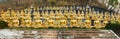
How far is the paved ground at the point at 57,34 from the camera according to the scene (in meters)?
16.5

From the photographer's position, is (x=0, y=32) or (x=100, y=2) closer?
(x=0, y=32)

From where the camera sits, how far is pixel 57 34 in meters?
16.6

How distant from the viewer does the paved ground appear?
1645cm

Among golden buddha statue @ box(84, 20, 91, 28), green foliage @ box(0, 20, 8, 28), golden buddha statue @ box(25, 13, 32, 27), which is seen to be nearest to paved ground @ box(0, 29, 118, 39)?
green foliage @ box(0, 20, 8, 28)

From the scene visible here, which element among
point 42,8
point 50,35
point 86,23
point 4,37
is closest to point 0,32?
point 4,37

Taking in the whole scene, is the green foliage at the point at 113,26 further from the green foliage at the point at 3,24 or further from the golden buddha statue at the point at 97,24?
the green foliage at the point at 3,24

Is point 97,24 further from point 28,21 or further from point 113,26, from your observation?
point 28,21

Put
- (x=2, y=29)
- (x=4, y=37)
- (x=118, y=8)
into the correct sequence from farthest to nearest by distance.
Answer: (x=118, y=8) → (x=2, y=29) → (x=4, y=37)

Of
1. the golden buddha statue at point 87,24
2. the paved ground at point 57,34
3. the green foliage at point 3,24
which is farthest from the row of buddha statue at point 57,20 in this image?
the paved ground at point 57,34

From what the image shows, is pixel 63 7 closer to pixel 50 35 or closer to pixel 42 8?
pixel 42 8

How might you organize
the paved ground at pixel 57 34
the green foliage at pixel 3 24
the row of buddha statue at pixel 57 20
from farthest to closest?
the row of buddha statue at pixel 57 20, the green foliage at pixel 3 24, the paved ground at pixel 57 34

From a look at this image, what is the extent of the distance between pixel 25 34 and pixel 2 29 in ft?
4.53

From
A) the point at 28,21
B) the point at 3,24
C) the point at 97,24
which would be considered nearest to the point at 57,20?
the point at 28,21

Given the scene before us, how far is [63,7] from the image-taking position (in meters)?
25.4
